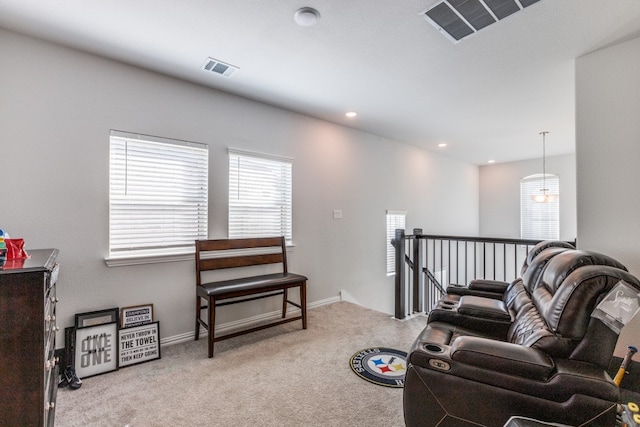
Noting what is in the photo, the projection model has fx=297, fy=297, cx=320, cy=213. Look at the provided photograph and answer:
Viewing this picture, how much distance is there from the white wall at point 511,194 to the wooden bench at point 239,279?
6040 mm

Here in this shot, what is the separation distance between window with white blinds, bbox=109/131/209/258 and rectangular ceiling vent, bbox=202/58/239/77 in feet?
2.38

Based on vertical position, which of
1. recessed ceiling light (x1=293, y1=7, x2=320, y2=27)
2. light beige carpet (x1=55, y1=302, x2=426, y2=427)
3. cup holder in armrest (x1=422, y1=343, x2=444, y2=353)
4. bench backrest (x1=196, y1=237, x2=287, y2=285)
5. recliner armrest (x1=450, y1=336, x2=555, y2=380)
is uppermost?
recessed ceiling light (x1=293, y1=7, x2=320, y2=27)

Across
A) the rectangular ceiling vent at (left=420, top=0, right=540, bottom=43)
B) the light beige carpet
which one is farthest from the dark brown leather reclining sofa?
the rectangular ceiling vent at (left=420, top=0, right=540, bottom=43)

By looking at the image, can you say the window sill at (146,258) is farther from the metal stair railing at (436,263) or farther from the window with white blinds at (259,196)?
the metal stair railing at (436,263)

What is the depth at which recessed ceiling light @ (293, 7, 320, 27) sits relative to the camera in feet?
6.39

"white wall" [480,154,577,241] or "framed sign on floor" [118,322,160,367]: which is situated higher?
"white wall" [480,154,577,241]

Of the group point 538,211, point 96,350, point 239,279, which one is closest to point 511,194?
point 538,211

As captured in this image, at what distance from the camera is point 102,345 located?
2.38m

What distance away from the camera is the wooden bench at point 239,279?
2646mm

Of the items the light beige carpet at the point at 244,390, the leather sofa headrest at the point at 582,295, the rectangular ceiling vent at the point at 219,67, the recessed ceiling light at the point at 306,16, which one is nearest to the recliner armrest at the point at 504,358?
the leather sofa headrest at the point at 582,295

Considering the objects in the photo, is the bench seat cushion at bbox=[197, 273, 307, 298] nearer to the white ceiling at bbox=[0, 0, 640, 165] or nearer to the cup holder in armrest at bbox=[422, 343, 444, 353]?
the cup holder in armrest at bbox=[422, 343, 444, 353]

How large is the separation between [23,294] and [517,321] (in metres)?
2.53

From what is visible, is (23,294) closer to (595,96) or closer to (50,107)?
(50,107)

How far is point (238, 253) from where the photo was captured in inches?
130
